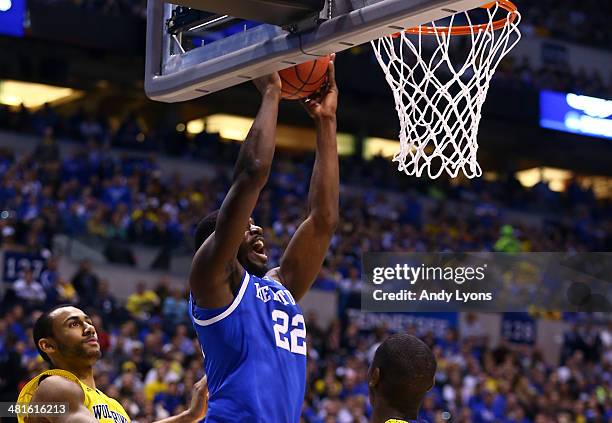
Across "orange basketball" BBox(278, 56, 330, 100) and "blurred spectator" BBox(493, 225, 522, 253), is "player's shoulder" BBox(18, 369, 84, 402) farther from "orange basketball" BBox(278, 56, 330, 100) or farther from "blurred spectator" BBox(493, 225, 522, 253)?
"blurred spectator" BBox(493, 225, 522, 253)

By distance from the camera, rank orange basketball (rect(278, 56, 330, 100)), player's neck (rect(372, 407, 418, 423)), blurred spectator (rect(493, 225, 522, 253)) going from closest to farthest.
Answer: player's neck (rect(372, 407, 418, 423))
orange basketball (rect(278, 56, 330, 100))
blurred spectator (rect(493, 225, 522, 253))

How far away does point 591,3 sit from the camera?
75.2 feet

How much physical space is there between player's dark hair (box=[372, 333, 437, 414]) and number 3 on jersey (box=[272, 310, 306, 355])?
1.30ft

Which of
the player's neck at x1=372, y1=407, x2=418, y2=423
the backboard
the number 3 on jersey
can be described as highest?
the backboard

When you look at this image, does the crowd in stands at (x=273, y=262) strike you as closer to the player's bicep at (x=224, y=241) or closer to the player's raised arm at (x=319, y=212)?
the player's raised arm at (x=319, y=212)

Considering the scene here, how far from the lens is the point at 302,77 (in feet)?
12.4

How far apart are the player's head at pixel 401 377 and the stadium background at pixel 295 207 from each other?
3.81 meters

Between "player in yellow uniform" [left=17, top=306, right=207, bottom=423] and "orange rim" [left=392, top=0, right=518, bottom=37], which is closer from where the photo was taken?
"player in yellow uniform" [left=17, top=306, right=207, bottom=423]

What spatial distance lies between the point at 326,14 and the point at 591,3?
20615 millimetres

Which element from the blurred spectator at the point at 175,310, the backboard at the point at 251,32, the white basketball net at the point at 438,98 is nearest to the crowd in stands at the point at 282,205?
the blurred spectator at the point at 175,310

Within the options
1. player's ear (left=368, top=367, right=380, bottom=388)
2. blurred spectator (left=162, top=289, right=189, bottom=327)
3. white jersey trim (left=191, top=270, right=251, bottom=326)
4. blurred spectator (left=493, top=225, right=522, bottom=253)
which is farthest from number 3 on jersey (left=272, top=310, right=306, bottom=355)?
blurred spectator (left=493, top=225, right=522, bottom=253)

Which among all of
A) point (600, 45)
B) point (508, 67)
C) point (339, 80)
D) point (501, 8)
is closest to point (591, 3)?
point (600, 45)

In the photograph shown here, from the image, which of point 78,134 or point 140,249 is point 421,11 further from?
point 78,134

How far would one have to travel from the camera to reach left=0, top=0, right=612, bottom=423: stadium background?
37.2ft
